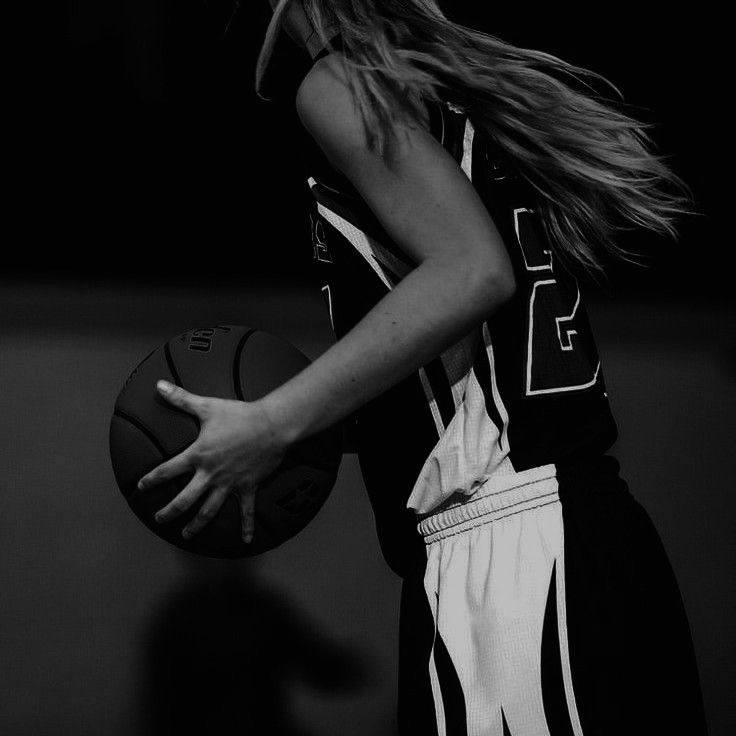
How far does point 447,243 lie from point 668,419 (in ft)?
6.32

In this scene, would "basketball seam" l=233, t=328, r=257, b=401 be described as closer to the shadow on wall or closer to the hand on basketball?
the hand on basketball

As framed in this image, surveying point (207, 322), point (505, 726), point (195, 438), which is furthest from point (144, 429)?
point (207, 322)

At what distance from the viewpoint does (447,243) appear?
771 millimetres

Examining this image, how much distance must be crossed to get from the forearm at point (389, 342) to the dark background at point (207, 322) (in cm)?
102

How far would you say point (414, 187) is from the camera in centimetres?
78

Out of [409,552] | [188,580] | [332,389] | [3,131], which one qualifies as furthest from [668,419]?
[332,389]

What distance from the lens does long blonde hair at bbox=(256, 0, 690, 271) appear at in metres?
0.83

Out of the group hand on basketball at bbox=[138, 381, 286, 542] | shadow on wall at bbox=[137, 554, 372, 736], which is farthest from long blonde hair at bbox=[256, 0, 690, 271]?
shadow on wall at bbox=[137, 554, 372, 736]

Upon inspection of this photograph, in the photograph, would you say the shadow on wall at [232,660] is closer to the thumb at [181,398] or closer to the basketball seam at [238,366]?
the basketball seam at [238,366]

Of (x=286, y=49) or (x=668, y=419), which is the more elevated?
(x=286, y=49)

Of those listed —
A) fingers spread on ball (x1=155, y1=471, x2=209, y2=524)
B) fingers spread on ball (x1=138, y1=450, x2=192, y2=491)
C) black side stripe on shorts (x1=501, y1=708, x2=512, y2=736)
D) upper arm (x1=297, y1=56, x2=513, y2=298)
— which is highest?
upper arm (x1=297, y1=56, x2=513, y2=298)

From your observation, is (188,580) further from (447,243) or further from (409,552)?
(447,243)

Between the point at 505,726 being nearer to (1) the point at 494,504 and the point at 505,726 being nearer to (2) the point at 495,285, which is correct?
(1) the point at 494,504

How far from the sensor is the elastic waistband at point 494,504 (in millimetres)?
824
